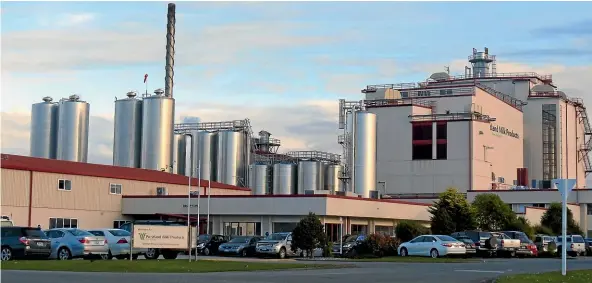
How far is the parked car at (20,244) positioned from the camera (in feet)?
115

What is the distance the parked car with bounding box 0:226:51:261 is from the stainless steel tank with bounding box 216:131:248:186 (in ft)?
172

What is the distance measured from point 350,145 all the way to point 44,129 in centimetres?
2984

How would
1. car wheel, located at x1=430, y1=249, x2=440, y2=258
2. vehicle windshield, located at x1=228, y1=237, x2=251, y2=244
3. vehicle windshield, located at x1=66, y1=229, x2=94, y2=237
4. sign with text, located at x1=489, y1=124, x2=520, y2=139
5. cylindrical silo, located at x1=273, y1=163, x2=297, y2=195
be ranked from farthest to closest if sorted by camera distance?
sign with text, located at x1=489, y1=124, x2=520, y2=139
cylindrical silo, located at x1=273, y1=163, x2=297, y2=195
vehicle windshield, located at x1=228, y1=237, x2=251, y2=244
car wheel, located at x1=430, y1=249, x2=440, y2=258
vehicle windshield, located at x1=66, y1=229, x2=94, y2=237

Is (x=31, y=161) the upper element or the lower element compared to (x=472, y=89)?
lower

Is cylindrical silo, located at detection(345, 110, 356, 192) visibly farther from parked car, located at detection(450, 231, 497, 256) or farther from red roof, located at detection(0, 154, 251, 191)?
parked car, located at detection(450, 231, 497, 256)

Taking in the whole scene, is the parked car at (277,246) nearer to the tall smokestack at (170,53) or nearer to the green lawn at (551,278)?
the green lawn at (551,278)

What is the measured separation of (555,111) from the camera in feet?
350

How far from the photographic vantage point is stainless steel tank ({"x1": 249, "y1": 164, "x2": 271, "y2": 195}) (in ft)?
287

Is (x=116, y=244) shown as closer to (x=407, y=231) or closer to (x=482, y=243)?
(x=482, y=243)

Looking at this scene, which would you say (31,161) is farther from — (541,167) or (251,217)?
(541,167)

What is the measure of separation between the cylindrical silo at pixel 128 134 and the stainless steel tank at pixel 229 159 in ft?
33.0

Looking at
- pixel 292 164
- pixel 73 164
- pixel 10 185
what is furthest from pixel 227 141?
pixel 10 185

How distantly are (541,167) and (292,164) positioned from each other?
114ft

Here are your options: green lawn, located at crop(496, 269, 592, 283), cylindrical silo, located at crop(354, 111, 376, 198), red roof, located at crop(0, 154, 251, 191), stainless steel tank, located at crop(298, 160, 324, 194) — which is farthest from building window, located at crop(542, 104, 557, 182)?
green lawn, located at crop(496, 269, 592, 283)
